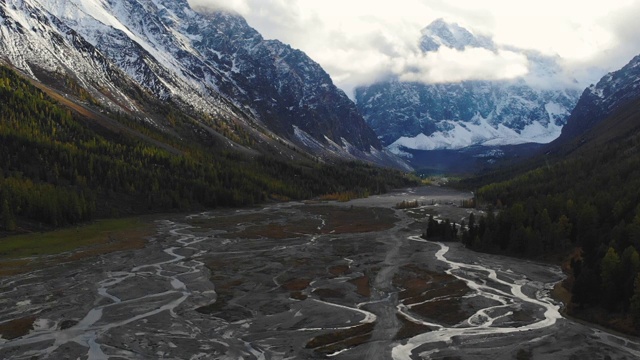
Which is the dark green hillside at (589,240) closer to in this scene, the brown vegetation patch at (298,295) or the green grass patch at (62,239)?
the brown vegetation patch at (298,295)

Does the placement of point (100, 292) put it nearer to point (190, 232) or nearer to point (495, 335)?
point (495, 335)

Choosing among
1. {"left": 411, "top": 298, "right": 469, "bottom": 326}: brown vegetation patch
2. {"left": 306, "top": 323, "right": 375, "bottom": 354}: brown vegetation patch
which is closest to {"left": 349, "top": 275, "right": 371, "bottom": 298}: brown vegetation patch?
{"left": 411, "top": 298, "right": 469, "bottom": 326}: brown vegetation patch

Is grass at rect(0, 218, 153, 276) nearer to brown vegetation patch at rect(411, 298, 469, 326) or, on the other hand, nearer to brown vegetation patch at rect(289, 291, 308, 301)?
brown vegetation patch at rect(289, 291, 308, 301)

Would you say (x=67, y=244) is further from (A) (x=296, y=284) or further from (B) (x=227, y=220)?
(A) (x=296, y=284)

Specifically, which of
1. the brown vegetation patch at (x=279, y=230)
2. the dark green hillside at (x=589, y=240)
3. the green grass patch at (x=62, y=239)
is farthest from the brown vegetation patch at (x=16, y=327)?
the brown vegetation patch at (x=279, y=230)

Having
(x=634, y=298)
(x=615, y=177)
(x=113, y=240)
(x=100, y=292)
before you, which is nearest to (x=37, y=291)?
(x=100, y=292)

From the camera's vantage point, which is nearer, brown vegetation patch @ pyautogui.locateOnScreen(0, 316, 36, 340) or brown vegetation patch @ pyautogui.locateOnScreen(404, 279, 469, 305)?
brown vegetation patch @ pyautogui.locateOnScreen(0, 316, 36, 340)
